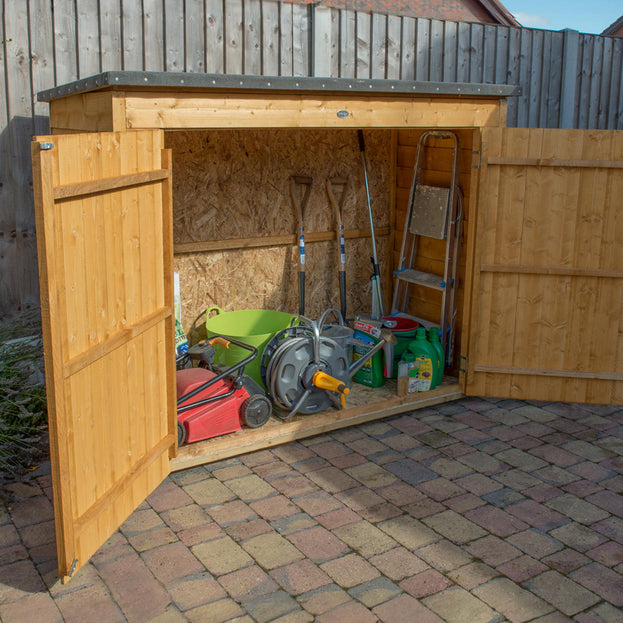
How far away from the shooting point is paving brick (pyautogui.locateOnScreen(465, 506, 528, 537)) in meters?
4.33

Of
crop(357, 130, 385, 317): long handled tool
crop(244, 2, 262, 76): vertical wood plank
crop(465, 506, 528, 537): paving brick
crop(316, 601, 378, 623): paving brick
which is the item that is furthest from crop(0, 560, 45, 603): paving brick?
crop(244, 2, 262, 76): vertical wood plank

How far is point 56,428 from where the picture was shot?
3453 millimetres

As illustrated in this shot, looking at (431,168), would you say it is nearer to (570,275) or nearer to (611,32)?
(570,275)

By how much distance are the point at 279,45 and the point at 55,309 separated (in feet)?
13.0

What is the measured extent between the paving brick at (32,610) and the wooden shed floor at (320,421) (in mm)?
→ 1404

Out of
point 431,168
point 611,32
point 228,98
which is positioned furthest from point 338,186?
point 611,32

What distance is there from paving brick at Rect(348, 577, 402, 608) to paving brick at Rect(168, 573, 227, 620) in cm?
65

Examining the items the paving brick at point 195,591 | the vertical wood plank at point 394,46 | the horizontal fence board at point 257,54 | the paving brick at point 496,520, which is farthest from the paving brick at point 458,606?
the vertical wood plank at point 394,46

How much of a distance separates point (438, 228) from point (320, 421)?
2089 millimetres

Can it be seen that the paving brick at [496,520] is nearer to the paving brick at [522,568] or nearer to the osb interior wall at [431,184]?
the paving brick at [522,568]

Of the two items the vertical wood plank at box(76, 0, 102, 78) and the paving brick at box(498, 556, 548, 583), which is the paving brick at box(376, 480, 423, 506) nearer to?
the paving brick at box(498, 556, 548, 583)

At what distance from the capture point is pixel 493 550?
412 centimetres

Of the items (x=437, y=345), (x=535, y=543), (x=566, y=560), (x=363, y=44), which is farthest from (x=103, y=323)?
(x=363, y=44)

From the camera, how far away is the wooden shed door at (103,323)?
3398 mm
